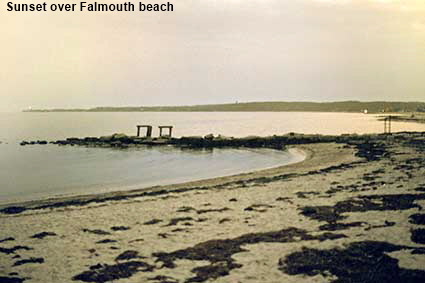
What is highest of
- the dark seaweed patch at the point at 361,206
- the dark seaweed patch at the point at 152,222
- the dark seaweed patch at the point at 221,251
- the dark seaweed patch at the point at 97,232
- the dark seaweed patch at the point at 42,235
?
the dark seaweed patch at the point at 361,206

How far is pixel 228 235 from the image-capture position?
11.8 meters

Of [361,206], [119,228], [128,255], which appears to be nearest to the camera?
[128,255]

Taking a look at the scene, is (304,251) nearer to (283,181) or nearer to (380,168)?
(283,181)

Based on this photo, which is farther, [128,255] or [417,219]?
[417,219]

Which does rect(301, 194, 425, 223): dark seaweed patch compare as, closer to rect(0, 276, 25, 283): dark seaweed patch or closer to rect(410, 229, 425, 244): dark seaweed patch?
rect(410, 229, 425, 244): dark seaweed patch

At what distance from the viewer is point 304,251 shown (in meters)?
10.1

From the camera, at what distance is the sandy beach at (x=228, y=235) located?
29.7ft

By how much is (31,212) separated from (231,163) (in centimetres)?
1993

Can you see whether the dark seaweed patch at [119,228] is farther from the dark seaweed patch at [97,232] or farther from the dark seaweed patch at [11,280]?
the dark seaweed patch at [11,280]

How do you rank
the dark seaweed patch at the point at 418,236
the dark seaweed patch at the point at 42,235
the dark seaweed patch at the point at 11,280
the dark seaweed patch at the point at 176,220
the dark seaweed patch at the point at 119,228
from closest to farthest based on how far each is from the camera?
1. the dark seaweed patch at the point at 11,280
2. the dark seaweed patch at the point at 418,236
3. the dark seaweed patch at the point at 42,235
4. the dark seaweed patch at the point at 119,228
5. the dark seaweed patch at the point at 176,220

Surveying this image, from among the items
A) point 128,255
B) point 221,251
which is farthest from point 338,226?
point 128,255

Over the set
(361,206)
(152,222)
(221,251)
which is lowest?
(152,222)

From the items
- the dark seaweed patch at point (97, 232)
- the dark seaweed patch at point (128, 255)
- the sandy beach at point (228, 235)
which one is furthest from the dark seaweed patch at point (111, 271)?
the dark seaweed patch at point (97, 232)

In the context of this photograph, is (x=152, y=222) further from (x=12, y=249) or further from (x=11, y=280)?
(x=11, y=280)
